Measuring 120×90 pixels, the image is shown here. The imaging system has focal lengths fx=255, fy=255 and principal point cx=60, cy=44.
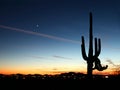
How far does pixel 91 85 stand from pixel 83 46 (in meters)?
3.58

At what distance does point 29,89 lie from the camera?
778 inches

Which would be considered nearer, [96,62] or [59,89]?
[59,89]

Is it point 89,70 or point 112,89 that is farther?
point 89,70

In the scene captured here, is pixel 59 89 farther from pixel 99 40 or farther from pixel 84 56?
pixel 99 40

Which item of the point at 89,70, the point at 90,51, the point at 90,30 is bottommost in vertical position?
the point at 89,70

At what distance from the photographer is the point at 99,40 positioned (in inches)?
840

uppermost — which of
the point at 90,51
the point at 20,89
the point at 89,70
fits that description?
the point at 90,51

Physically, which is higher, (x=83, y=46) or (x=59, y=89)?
(x=83, y=46)

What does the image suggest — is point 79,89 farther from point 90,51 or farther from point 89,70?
point 90,51

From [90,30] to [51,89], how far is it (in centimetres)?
576

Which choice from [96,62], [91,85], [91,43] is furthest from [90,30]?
[91,85]

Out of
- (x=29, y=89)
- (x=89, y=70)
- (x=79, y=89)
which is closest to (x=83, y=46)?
(x=89, y=70)

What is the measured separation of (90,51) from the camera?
21.3m

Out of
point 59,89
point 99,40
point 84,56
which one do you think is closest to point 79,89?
point 59,89
